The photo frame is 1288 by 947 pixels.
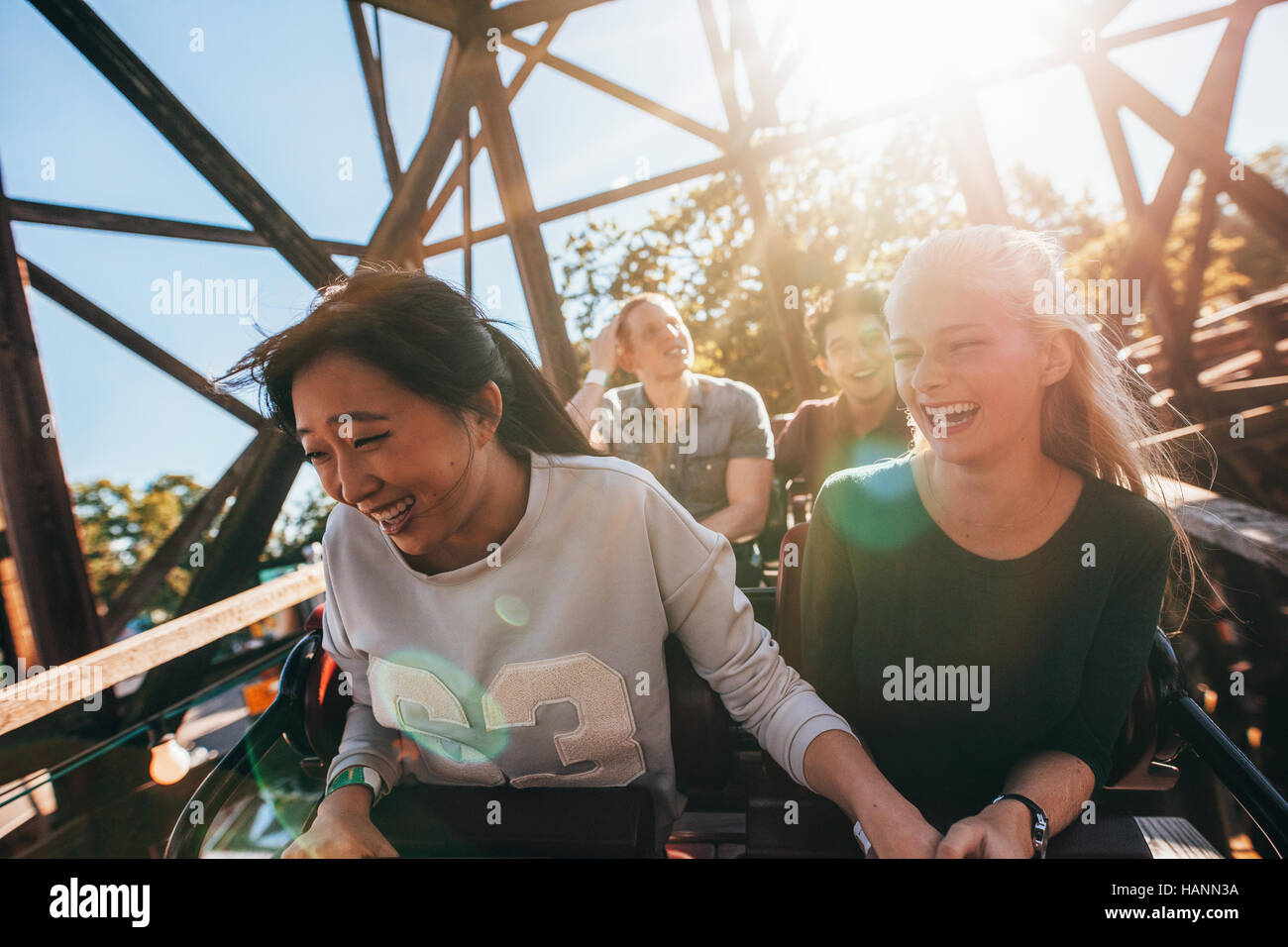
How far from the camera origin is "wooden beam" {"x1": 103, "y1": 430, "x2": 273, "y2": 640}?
2453 mm

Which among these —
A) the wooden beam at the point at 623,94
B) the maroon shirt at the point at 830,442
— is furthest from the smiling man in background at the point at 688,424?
the wooden beam at the point at 623,94

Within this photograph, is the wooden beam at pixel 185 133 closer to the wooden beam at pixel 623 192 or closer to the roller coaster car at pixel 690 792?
the wooden beam at pixel 623 192

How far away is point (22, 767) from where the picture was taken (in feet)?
7.52

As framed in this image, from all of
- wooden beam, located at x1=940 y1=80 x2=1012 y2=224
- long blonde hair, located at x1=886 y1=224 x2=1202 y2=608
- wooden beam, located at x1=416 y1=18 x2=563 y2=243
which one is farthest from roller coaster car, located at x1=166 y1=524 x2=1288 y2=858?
wooden beam, located at x1=416 y1=18 x2=563 y2=243

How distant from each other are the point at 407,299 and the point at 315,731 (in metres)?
0.92

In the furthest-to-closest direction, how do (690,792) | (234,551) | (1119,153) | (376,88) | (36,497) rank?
(376,88), (1119,153), (234,551), (36,497), (690,792)

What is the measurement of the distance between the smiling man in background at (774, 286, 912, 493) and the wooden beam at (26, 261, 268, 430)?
2.34 m

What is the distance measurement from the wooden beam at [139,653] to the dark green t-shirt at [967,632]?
61.1 inches

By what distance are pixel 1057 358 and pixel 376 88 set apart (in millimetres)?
3661

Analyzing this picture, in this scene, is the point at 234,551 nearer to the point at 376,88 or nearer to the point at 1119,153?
the point at 376,88

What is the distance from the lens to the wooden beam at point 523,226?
10.1 feet

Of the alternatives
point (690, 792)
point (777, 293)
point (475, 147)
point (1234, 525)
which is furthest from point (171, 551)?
point (1234, 525)

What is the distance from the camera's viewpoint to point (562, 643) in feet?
3.78
